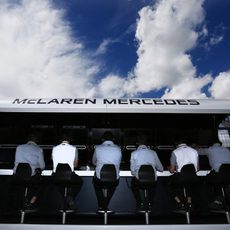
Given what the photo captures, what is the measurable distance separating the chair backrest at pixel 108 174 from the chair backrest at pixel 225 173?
1.79 metres

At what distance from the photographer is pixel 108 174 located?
5066 mm

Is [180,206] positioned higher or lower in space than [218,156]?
lower

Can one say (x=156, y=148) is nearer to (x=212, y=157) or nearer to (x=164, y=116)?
(x=164, y=116)

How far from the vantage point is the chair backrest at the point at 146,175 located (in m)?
5.03

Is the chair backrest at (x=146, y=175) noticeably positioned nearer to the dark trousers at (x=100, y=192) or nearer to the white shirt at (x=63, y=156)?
the dark trousers at (x=100, y=192)

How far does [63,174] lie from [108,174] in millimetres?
742

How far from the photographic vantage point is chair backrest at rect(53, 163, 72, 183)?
4.95 metres

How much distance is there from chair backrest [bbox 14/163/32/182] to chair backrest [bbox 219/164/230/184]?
3208 millimetres

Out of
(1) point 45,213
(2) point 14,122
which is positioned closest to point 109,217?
(1) point 45,213

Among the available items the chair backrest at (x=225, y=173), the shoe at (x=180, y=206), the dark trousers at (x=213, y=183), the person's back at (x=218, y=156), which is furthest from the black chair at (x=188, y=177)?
the person's back at (x=218, y=156)

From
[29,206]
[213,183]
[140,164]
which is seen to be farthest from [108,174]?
[213,183]

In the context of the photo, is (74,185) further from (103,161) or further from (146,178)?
(146,178)

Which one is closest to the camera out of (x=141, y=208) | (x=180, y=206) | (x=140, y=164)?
(x=141, y=208)

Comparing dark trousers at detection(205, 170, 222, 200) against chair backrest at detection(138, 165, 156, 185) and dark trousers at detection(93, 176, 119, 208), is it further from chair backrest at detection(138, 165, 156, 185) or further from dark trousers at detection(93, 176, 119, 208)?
dark trousers at detection(93, 176, 119, 208)
